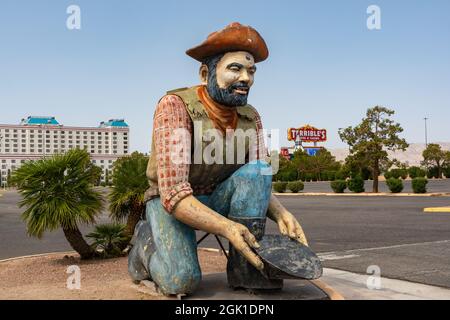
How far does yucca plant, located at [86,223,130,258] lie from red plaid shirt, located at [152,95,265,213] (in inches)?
156

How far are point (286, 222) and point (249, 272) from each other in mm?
548

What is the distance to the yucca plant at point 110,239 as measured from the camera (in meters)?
8.02

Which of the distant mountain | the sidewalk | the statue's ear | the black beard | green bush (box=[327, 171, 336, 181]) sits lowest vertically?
the sidewalk

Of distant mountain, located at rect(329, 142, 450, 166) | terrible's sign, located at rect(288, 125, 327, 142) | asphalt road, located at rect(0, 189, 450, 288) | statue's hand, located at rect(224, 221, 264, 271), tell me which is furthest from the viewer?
distant mountain, located at rect(329, 142, 450, 166)

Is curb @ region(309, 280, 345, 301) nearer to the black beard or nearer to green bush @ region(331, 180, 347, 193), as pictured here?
the black beard

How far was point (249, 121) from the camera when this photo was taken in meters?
4.88

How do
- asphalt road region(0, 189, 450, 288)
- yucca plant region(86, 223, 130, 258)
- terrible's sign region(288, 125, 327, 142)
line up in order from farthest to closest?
terrible's sign region(288, 125, 327, 142) → yucca plant region(86, 223, 130, 258) → asphalt road region(0, 189, 450, 288)

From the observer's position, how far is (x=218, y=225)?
4027mm

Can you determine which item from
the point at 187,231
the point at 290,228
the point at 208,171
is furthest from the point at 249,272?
the point at 208,171

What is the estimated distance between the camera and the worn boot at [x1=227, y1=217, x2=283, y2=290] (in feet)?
14.4

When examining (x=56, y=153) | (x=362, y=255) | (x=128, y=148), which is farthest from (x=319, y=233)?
(x=128, y=148)

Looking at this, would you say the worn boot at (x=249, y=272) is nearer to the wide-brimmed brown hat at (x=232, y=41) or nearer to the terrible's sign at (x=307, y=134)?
the wide-brimmed brown hat at (x=232, y=41)

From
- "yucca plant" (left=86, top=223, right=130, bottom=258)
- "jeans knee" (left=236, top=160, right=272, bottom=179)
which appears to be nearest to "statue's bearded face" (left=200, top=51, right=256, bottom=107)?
"jeans knee" (left=236, top=160, right=272, bottom=179)
